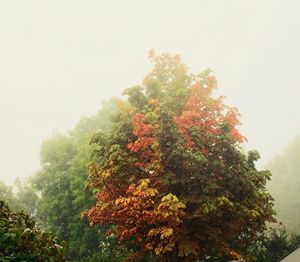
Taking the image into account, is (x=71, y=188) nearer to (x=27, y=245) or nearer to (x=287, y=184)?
(x=27, y=245)

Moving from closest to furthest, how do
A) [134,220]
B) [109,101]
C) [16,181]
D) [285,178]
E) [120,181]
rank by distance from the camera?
[134,220] → [120,181] → [109,101] → [16,181] → [285,178]

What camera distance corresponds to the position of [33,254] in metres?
3.70

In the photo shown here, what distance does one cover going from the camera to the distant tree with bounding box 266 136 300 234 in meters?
58.9

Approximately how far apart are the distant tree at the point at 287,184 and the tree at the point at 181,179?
41.5 meters

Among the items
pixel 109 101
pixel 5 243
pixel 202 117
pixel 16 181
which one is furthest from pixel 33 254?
pixel 16 181

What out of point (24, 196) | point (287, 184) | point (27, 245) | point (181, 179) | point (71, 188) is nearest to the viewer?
point (27, 245)

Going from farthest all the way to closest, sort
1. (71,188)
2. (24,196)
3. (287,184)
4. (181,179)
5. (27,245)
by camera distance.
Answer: (287,184) < (24,196) < (71,188) < (181,179) < (27,245)

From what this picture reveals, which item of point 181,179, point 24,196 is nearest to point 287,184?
point 24,196

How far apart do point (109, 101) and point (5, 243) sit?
34719mm

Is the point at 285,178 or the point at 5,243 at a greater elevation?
the point at 285,178

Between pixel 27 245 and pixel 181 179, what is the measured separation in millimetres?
11193

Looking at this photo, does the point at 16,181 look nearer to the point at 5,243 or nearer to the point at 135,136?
the point at 135,136

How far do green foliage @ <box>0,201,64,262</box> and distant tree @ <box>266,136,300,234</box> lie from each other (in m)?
53.5

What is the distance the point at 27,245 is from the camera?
3.84 m
